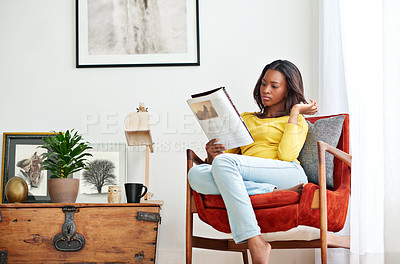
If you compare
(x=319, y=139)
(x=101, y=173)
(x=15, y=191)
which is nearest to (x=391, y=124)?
(x=319, y=139)

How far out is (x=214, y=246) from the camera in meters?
2.28

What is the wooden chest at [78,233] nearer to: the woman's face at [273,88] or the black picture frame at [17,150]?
the black picture frame at [17,150]

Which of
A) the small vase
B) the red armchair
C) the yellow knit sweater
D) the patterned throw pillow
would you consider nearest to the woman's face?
the yellow knit sweater

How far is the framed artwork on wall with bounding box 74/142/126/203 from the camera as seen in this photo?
289 cm

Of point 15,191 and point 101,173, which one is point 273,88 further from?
point 15,191

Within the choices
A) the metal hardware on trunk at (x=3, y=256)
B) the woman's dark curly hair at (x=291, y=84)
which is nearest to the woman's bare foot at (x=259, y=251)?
the woman's dark curly hair at (x=291, y=84)

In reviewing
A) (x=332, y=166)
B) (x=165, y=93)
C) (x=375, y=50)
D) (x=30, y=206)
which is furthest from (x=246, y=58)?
(x=30, y=206)

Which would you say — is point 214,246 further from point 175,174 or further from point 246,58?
point 246,58

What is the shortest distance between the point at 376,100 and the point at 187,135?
142 cm

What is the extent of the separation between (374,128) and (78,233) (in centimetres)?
147

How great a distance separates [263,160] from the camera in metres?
2.07

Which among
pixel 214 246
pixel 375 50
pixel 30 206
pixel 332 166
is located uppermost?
pixel 375 50

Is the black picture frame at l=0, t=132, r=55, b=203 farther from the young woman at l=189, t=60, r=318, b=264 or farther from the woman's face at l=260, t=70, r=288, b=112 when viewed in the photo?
the woman's face at l=260, t=70, r=288, b=112

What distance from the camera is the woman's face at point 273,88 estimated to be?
7.89 ft
